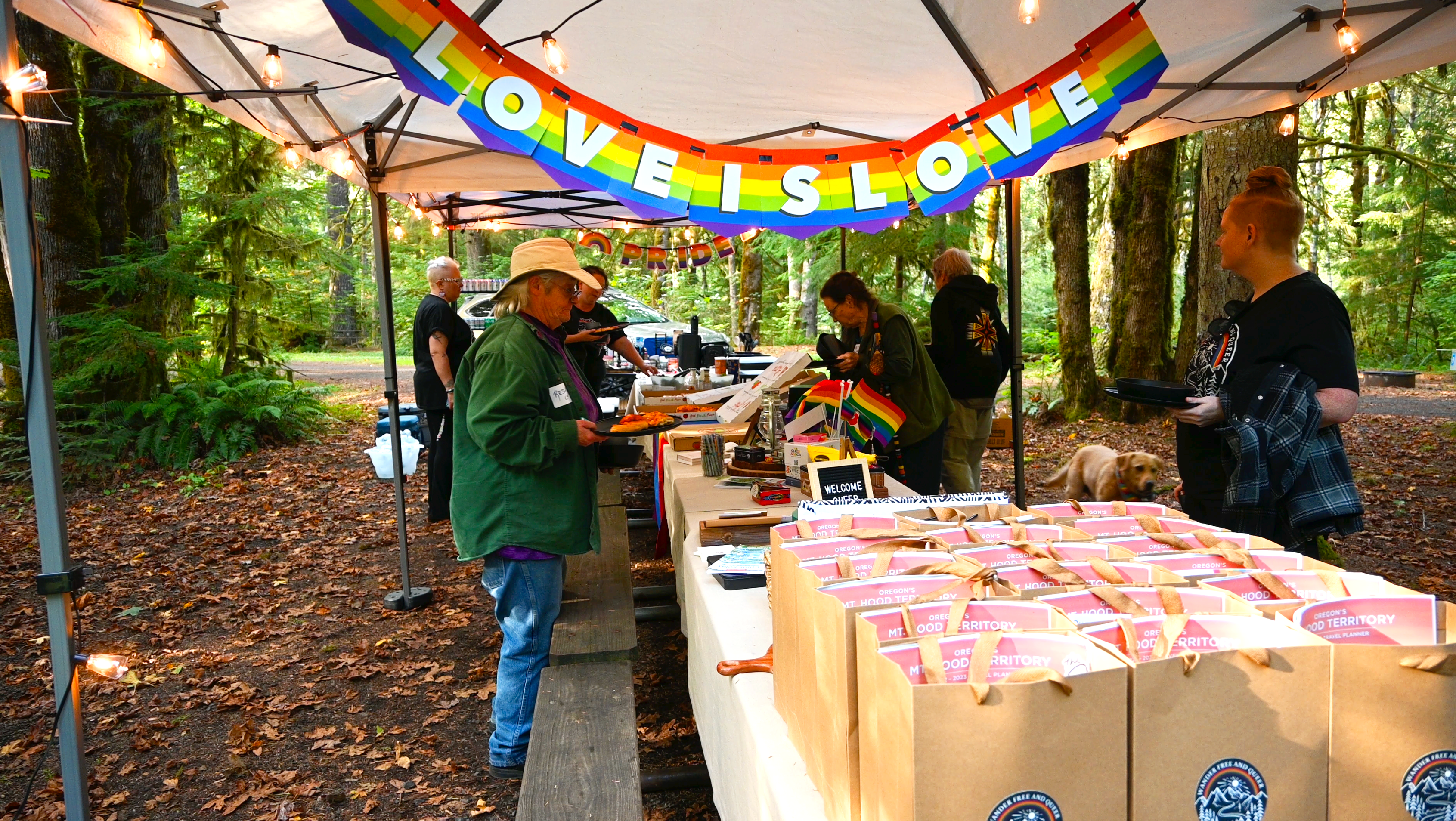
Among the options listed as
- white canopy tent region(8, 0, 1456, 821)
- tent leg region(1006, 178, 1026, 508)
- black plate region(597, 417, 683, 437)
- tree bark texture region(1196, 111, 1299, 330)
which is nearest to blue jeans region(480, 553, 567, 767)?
black plate region(597, 417, 683, 437)

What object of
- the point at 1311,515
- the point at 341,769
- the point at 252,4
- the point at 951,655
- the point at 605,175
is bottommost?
the point at 341,769

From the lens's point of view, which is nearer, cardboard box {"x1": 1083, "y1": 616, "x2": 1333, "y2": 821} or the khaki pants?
cardboard box {"x1": 1083, "y1": 616, "x2": 1333, "y2": 821}

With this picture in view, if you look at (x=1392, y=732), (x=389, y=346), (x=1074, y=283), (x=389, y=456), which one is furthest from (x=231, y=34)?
(x=1074, y=283)

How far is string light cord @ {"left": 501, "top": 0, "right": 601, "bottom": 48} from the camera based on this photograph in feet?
11.8

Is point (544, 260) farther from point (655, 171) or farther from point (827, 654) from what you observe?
point (827, 654)

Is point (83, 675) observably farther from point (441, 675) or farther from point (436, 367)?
point (436, 367)

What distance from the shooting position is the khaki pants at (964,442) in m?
5.74

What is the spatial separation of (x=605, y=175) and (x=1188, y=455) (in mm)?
2138

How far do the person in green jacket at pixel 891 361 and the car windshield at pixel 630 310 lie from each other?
10.5 metres

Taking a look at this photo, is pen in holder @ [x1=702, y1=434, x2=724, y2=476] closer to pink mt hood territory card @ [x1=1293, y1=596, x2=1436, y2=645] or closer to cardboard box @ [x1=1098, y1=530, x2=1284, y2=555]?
cardboard box @ [x1=1098, y1=530, x2=1284, y2=555]

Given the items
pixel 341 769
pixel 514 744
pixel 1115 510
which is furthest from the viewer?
pixel 341 769

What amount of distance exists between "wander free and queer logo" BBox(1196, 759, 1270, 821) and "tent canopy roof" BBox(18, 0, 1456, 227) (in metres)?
3.40

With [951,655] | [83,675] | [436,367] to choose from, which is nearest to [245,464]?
[436,367]

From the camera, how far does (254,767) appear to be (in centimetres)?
361
